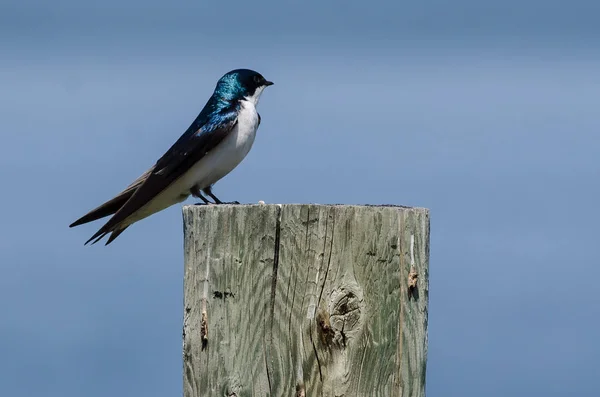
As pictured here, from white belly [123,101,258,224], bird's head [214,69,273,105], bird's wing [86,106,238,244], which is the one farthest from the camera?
bird's head [214,69,273,105]

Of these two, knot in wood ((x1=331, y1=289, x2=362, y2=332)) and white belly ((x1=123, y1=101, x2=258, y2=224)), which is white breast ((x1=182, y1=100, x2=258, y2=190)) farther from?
knot in wood ((x1=331, y1=289, x2=362, y2=332))

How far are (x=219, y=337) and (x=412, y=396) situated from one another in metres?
0.58

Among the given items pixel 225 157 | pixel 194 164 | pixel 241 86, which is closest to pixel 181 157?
pixel 194 164

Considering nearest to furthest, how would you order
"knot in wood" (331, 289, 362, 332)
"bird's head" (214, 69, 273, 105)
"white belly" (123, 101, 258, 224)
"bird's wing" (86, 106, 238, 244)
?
"knot in wood" (331, 289, 362, 332)
"bird's wing" (86, 106, 238, 244)
"white belly" (123, 101, 258, 224)
"bird's head" (214, 69, 273, 105)

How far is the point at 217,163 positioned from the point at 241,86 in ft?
2.67

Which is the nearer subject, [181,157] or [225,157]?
[181,157]

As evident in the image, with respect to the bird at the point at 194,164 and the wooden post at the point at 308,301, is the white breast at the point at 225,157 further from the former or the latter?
the wooden post at the point at 308,301

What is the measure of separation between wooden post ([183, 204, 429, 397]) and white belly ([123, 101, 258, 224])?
2764mm

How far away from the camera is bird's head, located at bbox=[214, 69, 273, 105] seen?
6.22 metres

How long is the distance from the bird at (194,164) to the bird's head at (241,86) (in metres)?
0.04

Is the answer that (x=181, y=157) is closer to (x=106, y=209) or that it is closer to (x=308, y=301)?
(x=106, y=209)

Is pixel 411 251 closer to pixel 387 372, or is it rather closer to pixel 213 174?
pixel 387 372

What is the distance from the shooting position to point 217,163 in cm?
569

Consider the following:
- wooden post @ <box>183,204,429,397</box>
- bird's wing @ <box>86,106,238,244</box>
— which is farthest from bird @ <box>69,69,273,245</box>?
wooden post @ <box>183,204,429,397</box>
